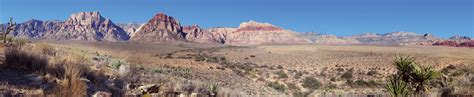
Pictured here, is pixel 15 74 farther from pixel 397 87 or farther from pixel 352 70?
pixel 352 70

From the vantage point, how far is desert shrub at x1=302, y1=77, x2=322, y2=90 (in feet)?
105

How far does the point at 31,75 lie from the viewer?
9.49 m

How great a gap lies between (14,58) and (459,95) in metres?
12.6

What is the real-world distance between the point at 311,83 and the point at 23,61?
80.8ft

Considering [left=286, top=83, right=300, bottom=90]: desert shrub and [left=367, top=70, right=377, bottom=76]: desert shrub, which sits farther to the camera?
[left=367, top=70, right=377, bottom=76]: desert shrub

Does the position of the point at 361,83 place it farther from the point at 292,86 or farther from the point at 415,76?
the point at 415,76

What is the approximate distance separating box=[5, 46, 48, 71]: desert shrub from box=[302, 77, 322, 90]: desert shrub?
22.8m

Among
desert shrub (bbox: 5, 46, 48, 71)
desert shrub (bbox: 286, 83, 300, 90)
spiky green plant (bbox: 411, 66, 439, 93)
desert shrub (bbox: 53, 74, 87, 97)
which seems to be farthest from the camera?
desert shrub (bbox: 286, 83, 300, 90)

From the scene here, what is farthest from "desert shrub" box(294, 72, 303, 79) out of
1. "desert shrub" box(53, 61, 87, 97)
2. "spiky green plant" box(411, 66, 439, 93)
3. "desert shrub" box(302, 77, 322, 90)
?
"desert shrub" box(53, 61, 87, 97)

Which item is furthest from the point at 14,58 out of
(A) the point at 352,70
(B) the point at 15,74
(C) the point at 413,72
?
(A) the point at 352,70

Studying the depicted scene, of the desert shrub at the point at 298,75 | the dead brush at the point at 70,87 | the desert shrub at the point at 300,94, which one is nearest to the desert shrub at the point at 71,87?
the dead brush at the point at 70,87

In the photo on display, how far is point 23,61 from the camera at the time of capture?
1051 centimetres

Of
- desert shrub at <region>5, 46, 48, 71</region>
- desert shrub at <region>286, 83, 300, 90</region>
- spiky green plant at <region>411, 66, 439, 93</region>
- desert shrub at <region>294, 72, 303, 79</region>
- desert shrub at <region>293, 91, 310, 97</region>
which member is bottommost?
desert shrub at <region>293, 91, 310, 97</region>

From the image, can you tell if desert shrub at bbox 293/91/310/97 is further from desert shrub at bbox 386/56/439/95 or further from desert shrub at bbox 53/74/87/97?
desert shrub at bbox 53/74/87/97
